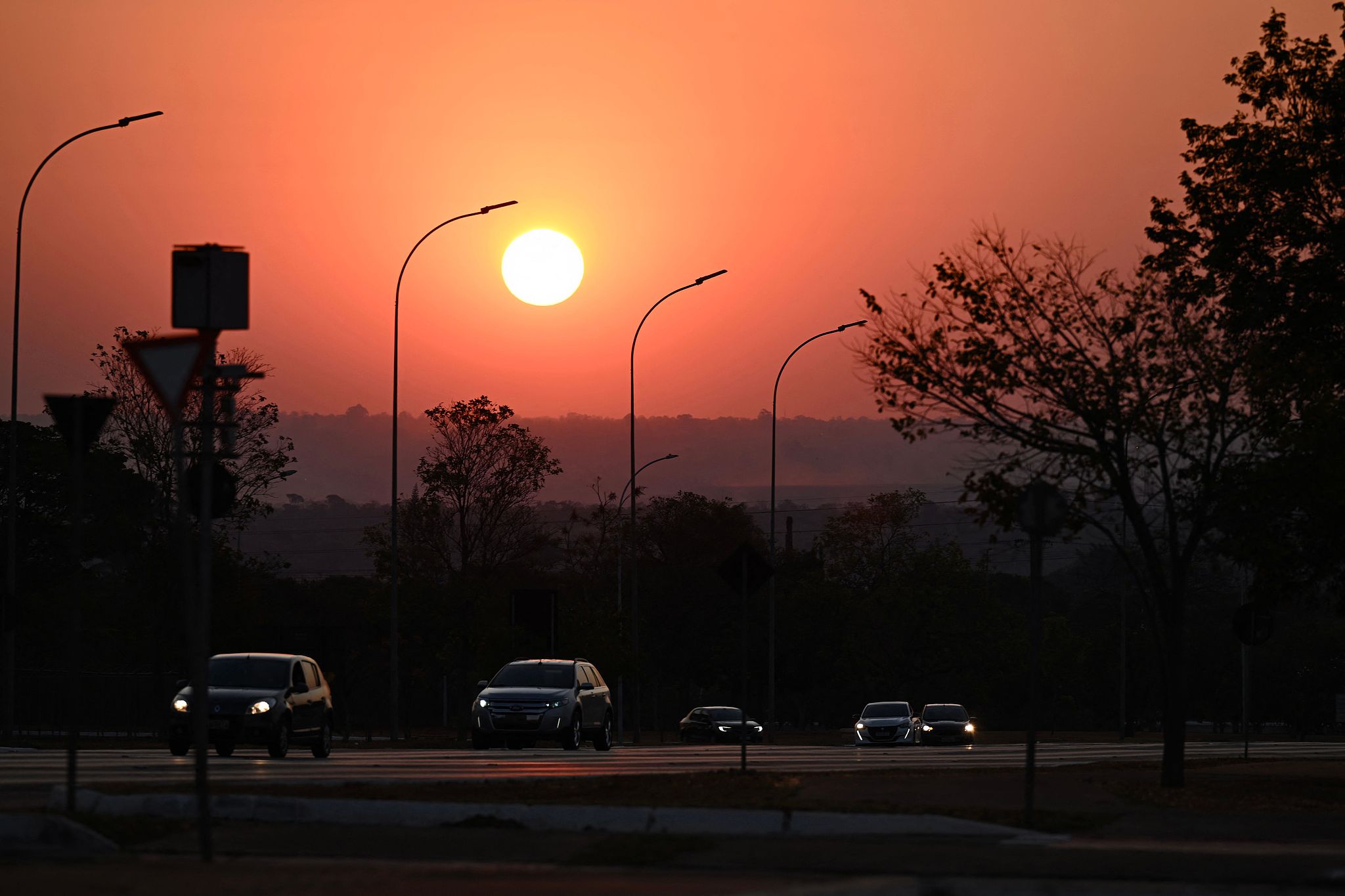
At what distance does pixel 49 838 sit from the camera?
11.7 metres

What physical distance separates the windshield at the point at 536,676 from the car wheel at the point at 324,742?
13.5 ft

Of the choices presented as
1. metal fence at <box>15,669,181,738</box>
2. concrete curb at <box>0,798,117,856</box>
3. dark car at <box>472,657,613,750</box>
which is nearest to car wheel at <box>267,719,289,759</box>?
dark car at <box>472,657,613,750</box>

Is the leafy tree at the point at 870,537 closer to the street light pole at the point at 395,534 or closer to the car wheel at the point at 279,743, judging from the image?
the street light pole at the point at 395,534

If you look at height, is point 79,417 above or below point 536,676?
above

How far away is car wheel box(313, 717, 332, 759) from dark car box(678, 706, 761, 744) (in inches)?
1285

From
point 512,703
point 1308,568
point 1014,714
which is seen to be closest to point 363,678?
point 1014,714

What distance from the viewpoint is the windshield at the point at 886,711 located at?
161 feet

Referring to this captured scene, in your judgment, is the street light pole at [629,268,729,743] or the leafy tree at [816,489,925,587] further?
the leafy tree at [816,489,925,587]

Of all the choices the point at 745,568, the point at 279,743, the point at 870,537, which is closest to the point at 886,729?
the point at 279,743

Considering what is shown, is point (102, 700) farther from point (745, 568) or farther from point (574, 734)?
point (745, 568)

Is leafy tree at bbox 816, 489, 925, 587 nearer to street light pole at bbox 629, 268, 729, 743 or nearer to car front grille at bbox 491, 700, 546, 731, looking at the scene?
street light pole at bbox 629, 268, 729, 743

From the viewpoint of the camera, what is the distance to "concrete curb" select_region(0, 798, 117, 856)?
37.4 ft

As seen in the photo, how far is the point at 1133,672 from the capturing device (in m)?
99.1

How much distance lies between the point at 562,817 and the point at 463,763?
10.2 meters
